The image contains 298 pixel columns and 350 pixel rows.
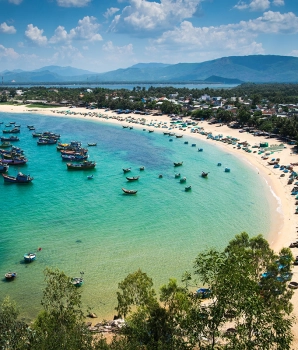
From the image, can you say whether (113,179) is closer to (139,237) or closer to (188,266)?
(139,237)

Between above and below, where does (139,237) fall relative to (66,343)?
below

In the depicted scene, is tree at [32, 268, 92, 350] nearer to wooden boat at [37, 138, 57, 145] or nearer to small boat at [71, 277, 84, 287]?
small boat at [71, 277, 84, 287]

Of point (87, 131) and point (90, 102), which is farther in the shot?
point (90, 102)

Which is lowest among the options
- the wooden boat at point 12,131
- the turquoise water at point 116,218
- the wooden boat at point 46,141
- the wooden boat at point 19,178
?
the turquoise water at point 116,218

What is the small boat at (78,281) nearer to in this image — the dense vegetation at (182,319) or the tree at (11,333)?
the dense vegetation at (182,319)

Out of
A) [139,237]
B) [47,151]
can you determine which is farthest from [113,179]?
[47,151]

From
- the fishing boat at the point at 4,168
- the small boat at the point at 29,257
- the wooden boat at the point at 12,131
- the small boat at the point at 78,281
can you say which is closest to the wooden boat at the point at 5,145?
the wooden boat at the point at 12,131
